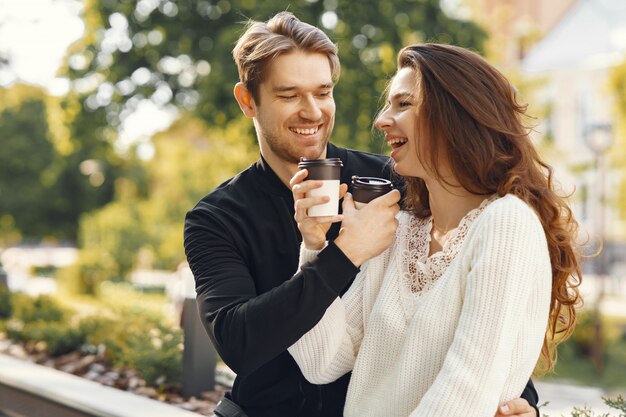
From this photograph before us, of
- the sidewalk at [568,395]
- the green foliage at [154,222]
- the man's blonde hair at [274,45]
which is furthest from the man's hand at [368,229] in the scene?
the green foliage at [154,222]

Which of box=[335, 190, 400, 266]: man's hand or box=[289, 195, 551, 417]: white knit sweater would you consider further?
box=[335, 190, 400, 266]: man's hand

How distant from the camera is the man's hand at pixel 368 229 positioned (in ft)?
8.13

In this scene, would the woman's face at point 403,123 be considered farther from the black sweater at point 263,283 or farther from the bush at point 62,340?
the bush at point 62,340

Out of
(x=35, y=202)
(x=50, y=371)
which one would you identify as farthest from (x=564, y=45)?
(x=50, y=371)

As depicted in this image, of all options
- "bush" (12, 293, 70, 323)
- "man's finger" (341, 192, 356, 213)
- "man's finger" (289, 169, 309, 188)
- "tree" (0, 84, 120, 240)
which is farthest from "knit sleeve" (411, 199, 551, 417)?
"tree" (0, 84, 120, 240)

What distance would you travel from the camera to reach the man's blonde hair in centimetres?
319

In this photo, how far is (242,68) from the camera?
3.40m

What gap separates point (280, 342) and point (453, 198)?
701 mm

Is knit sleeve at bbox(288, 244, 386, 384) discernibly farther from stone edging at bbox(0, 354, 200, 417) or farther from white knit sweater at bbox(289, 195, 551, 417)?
stone edging at bbox(0, 354, 200, 417)

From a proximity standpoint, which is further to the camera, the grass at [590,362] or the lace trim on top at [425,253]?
the grass at [590,362]

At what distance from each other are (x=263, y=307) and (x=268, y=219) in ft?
2.50

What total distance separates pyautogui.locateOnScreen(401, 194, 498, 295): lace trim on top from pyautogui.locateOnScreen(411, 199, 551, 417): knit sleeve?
228 millimetres

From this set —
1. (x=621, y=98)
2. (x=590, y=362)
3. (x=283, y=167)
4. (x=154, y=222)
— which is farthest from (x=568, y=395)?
(x=154, y=222)

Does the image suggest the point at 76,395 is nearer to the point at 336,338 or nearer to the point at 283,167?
the point at 283,167
